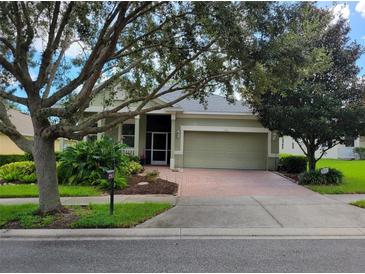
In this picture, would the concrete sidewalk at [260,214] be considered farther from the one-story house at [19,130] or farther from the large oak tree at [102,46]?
the one-story house at [19,130]

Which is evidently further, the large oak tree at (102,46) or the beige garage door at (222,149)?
the beige garage door at (222,149)

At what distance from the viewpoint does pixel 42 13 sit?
1003 cm

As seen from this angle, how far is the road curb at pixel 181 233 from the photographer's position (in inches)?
314

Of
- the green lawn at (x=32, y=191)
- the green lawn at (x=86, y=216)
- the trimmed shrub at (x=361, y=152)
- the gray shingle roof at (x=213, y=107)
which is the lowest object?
the green lawn at (x=86, y=216)

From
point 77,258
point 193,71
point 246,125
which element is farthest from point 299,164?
point 77,258

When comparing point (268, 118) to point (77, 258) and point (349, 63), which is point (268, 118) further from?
point (77, 258)

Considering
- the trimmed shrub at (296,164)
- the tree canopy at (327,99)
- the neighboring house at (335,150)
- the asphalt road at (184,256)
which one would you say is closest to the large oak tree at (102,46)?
the asphalt road at (184,256)

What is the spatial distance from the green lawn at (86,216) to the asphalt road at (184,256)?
102 centimetres

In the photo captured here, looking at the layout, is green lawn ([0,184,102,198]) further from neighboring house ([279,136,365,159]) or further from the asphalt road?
neighboring house ([279,136,365,159])

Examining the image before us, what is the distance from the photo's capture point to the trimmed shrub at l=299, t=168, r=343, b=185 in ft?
51.3

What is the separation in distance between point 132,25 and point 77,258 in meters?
7.57

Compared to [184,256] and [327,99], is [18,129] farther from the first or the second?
[184,256]

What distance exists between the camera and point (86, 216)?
30.5 feet

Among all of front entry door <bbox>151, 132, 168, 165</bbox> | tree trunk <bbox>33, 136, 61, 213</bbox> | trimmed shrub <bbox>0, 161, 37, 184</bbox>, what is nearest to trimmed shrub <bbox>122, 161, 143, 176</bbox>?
trimmed shrub <bbox>0, 161, 37, 184</bbox>
